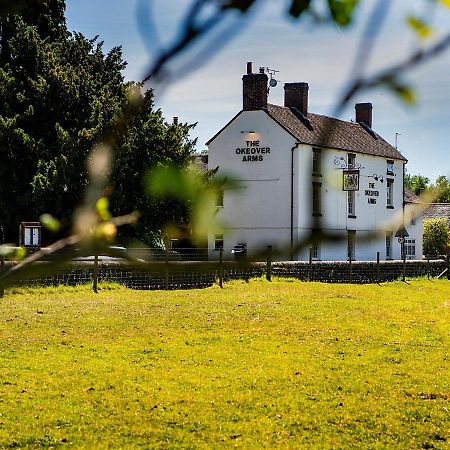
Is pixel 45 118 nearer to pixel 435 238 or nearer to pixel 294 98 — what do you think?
pixel 294 98

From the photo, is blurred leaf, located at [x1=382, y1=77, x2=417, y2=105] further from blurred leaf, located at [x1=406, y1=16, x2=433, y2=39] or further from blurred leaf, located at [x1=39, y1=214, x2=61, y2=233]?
blurred leaf, located at [x1=39, y1=214, x2=61, y2=233]

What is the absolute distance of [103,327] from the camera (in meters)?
14.7

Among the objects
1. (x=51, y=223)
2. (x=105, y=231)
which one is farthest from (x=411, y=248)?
(x=105, y=231)

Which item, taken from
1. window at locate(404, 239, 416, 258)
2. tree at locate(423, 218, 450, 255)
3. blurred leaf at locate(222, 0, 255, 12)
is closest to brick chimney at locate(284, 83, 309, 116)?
window at locate(404, 239, 416, 258)

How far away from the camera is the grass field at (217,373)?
27.0 feet

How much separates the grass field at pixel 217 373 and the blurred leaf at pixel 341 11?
6.83 metres

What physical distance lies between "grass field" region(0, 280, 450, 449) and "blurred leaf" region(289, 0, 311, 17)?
269 inches

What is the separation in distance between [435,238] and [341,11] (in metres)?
55.5

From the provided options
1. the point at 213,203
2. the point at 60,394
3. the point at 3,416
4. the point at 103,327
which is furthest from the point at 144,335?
the point at 213,203

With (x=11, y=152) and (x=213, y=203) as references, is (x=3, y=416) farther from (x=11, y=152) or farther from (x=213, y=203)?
(x=11, y=152)

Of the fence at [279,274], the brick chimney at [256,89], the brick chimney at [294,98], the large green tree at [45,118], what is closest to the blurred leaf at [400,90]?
the fence at [279,274]

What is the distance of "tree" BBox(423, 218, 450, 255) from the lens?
54.5 meters

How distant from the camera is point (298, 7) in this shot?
1.27 metres

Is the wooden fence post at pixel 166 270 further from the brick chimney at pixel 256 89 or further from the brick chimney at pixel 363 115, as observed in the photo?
the brick chimney at pixel 363 115
